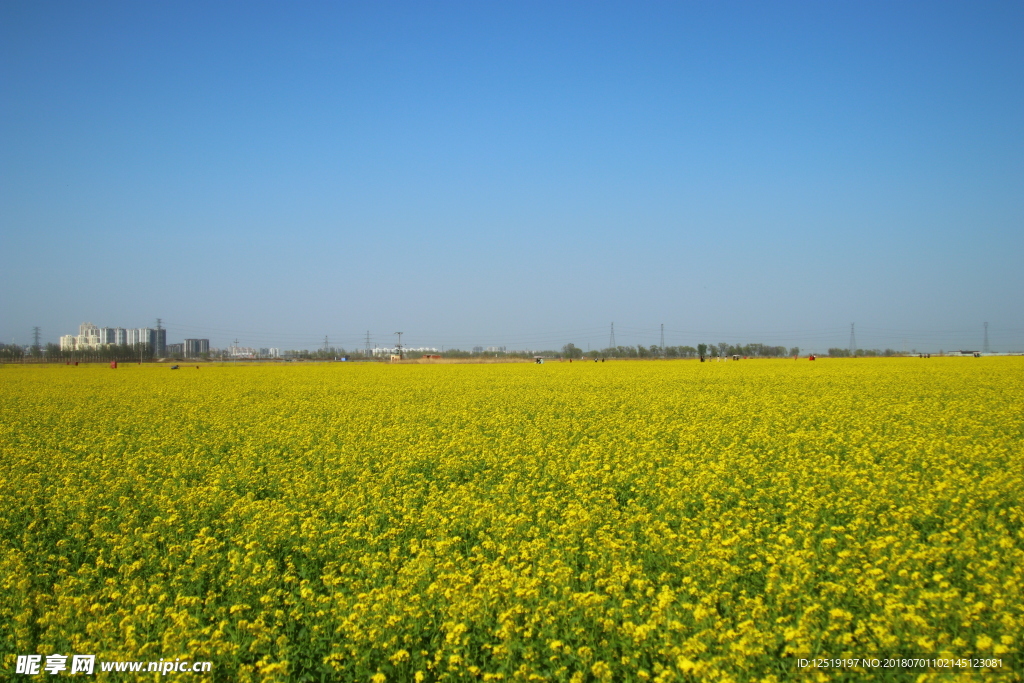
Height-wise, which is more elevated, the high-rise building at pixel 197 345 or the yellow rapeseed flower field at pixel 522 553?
the high-rise building at pixel 197 345

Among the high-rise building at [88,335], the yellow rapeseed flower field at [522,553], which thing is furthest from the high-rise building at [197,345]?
the yellow rapeseed flower field at [522,553]

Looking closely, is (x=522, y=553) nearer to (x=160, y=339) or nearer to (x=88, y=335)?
(x=160, y=339)

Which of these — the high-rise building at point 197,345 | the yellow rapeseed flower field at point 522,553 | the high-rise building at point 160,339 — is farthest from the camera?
the high-rise building at point 197,345

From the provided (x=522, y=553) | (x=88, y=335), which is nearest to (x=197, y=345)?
(x=88, y=335)

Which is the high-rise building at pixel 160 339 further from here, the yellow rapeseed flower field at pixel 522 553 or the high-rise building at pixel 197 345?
the yellow rapeseed flower field at pixel 522 553

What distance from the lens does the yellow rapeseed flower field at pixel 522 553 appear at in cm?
475

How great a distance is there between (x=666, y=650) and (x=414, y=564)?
8.32 ft

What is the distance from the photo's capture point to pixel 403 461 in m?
11.7

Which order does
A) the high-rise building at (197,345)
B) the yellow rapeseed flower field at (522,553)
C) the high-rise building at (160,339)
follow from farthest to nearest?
the high-rise building at (197,345) → the high-rise building at (160,339) → the yellow rapeseed flower field at (522,553)

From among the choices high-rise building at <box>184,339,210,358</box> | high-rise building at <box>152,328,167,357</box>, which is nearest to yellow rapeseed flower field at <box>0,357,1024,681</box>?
high-rise building at <box>152,328,167,357</box>

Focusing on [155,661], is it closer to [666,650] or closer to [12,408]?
[666,650]

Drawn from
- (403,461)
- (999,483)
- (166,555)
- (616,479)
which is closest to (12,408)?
(403,461)

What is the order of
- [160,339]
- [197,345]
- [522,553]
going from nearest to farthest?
[522,553] < [160,339] < [197,345]

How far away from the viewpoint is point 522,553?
6398 millimetres
